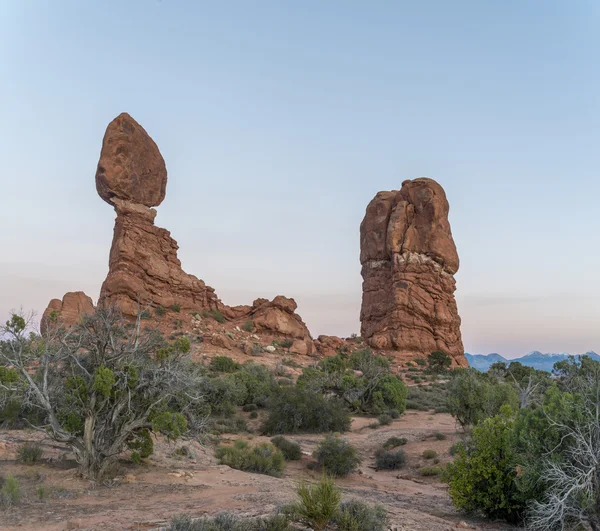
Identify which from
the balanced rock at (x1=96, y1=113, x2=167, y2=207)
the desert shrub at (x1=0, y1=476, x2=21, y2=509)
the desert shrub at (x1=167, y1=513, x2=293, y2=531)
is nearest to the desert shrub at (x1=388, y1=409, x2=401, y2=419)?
the desert shrub at (x1=167, y1=513, x2=293, y2=531)

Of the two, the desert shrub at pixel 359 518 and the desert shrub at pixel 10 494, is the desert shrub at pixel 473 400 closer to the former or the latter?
the desert shrub at pixel 359 518

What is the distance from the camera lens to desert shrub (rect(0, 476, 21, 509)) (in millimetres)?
7711

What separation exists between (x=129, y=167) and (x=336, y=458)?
35795 millimetres

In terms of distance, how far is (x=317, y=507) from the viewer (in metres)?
6.46

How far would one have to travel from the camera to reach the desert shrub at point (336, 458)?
1263 cm

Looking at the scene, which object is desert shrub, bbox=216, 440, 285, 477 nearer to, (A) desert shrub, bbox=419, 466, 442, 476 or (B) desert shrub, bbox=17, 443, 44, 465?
(A) desert shrub, bbox=419, 466, 442, 476

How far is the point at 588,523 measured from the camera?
616cm

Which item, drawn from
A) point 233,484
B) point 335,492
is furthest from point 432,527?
point 233,484

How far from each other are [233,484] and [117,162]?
37.0 meters

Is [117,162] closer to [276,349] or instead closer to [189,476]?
[276,349]

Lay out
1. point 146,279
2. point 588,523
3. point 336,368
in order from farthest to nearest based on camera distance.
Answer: point 146,279 → point 336,368 → point 588,523

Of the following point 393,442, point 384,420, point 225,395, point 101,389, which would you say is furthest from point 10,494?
point 384,420

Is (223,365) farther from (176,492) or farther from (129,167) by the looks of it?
(129,167)

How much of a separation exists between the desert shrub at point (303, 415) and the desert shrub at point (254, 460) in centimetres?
523
